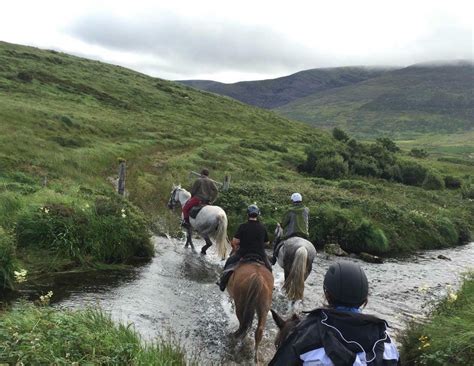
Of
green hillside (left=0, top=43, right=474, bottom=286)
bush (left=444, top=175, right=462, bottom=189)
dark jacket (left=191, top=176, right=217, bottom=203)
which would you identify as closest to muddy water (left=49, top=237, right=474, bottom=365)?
green hillside (left=0, top=43, right=474, bottom=286)

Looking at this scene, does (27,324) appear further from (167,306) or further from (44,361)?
(167,306)

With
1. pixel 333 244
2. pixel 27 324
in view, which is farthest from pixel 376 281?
pixel 27 324

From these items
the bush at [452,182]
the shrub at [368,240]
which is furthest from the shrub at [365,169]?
the shrub at [368,240]

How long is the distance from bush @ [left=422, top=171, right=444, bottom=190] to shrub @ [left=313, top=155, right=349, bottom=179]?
10381 millimetres

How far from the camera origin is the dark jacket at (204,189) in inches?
732

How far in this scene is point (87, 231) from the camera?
1455 cm

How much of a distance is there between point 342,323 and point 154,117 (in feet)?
203

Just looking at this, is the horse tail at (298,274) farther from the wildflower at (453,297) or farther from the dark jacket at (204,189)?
the dark jacket at (204,189)

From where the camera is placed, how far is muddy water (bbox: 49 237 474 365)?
10414 mm

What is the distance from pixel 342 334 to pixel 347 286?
441 millimetres

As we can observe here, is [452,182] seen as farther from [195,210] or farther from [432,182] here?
[195,210]

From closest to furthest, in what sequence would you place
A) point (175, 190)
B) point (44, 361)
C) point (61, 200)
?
point (44, 361), point (61, 200), point (175, 190)

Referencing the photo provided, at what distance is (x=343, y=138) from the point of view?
78.6 meters

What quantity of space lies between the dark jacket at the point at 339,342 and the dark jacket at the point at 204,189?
14.4 m
